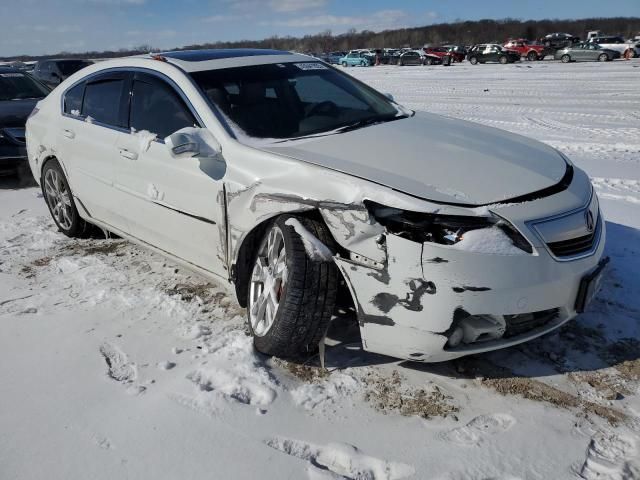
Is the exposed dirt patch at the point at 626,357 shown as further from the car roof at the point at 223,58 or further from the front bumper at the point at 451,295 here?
the car roof at the point at 223,58

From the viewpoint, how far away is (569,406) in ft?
8.13

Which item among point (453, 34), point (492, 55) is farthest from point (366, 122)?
point (453, 34)

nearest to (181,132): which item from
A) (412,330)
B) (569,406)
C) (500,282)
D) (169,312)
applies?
(169,312)

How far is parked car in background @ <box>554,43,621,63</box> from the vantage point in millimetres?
29844

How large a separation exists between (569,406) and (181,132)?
232 centimetres

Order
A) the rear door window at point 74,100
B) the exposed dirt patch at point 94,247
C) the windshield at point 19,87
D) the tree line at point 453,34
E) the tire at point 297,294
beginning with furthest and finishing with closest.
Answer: the tree line at point 453,34 → the windshield at point 19,87 → the exposed dirt patch at point 94,247 → the rear door window at point 74,100 → the tire at point 297,294

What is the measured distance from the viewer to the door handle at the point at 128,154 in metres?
3.62

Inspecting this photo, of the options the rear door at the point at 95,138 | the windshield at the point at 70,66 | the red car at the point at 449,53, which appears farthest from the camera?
the red car at the point at 449,53

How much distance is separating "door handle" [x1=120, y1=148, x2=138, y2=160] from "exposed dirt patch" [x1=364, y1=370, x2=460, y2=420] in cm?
207

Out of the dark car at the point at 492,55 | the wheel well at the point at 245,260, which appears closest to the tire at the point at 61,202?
the wheel well at the point at 245,260

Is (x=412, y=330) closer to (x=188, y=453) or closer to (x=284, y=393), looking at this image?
(x=284, y=393)

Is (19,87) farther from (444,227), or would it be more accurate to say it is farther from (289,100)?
(444,227)

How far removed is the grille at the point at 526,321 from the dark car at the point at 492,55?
112 ft

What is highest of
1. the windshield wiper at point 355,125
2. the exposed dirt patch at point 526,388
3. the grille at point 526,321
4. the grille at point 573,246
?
the windshield wiper at point 355,125
